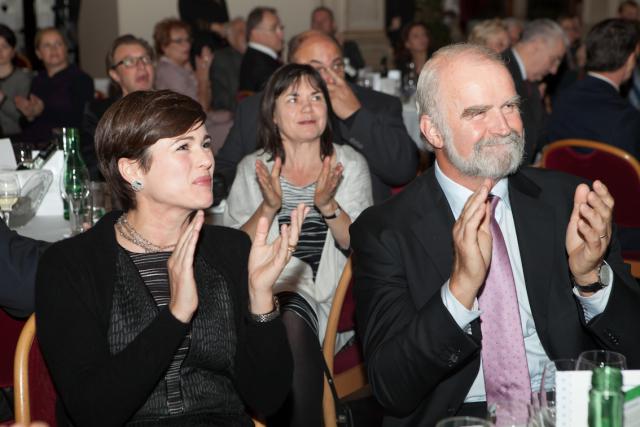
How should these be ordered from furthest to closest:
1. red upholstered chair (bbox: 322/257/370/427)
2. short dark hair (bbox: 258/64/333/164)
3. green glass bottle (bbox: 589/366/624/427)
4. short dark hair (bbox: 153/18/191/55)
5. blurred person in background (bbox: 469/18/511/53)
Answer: short dark hair (bbox: 153/18/191/55), blurred person in background (bbox: 469/18/511/53), short dark hair (bbox: 258/64/333/164), red upholstered chair (bbox: 322/257/370/427), green glass bottle (bbox: 589/366/624/427)

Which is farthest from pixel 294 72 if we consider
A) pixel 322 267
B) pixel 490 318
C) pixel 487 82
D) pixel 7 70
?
pixel 7 70

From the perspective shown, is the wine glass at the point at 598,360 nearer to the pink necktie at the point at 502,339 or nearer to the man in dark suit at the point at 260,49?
the pink necktie at the point at 502,339

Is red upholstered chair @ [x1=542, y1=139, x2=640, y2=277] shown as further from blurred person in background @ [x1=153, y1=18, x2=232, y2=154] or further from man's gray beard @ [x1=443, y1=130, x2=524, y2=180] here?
blurred person in background @ [x1=153, y1=18, x2=232, y2=154]

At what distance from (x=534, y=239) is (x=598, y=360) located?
0.75 m

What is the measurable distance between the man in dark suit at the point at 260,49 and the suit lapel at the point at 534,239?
15.3 feet

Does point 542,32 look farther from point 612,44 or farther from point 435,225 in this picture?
point 435,225

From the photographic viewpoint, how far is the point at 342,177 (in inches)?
129

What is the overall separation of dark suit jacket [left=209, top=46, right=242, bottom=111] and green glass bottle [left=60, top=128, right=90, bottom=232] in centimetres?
454

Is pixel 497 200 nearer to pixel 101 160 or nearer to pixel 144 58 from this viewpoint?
pixel 101 160

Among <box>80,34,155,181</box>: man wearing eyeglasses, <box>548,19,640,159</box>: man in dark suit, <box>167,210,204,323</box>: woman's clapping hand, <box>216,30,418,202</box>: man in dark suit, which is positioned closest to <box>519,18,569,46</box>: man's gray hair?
<box>548,19,640,159</box>: man in dark suit

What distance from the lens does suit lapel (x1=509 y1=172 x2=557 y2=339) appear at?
7.30 feet

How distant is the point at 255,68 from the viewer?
6.93m

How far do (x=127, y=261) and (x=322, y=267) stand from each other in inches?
45.4

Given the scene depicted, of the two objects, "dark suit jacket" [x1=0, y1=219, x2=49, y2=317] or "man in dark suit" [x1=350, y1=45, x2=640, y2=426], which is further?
"dark suit jacket" [x1=0, y1=219, x2=49, y2=317]
